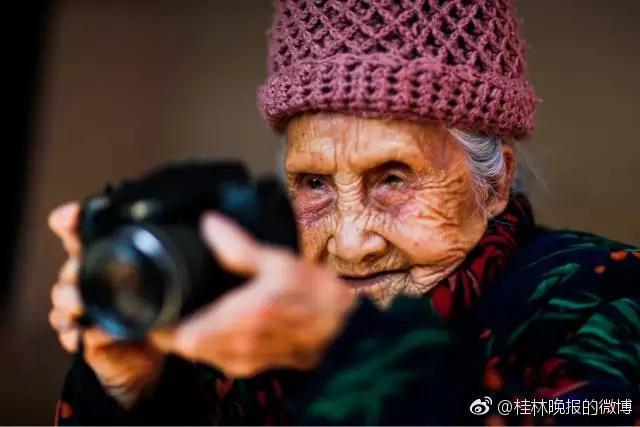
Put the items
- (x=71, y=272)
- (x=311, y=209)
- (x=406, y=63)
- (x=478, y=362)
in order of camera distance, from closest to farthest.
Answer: (x=71, y=272) < (x=478, y=362) < (x=406, y=63) < (x=311, y=209)

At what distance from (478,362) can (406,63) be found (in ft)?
1.52

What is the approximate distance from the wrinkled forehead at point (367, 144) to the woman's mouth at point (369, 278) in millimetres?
167

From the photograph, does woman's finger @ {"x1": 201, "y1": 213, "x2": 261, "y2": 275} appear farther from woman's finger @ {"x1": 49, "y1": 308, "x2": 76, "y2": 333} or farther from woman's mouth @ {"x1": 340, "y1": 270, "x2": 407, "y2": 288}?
woman's mouth @ {"x1": 340, "y1": 270, "x2": 407, "y2": 288}

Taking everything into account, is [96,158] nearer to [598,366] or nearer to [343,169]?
[343,169]

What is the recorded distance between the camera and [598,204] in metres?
2.22

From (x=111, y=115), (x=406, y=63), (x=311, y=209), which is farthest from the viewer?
(x=111, y=115)

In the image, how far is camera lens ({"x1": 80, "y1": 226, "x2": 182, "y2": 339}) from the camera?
2.63ft

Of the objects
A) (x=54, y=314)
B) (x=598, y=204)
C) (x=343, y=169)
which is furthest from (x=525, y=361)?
(x=598, y=204)

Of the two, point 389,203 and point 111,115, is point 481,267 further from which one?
point 111,115

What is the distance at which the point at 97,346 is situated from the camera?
100 cm

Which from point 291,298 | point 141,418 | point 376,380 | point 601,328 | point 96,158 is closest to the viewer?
point 291,298

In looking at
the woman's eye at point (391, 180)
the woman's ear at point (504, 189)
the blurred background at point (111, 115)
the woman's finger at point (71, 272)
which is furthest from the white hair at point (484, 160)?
the blurred background at point (111, 115)

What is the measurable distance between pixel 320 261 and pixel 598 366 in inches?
18.7

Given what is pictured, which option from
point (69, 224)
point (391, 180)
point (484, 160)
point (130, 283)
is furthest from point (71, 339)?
point (484, 160)
